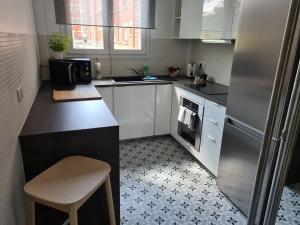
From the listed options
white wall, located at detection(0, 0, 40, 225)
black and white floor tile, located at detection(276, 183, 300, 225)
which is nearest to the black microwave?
white wall, located at detection(0, 0, 40, 225)

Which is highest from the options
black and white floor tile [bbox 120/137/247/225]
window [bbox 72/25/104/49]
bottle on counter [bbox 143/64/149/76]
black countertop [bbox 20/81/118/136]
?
window [bbox 72/25/104/49]

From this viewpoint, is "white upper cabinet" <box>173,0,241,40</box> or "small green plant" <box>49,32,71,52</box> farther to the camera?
"small green plant" <box>49,32,71,52</box>

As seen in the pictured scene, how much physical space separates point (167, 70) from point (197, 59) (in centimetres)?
50

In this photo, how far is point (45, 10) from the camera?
108 inches

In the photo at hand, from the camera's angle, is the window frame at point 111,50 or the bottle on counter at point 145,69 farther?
the bottle on counter at point 145,69

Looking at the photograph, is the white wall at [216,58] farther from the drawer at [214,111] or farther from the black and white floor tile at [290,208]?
the black and white floor tile at [290,208]

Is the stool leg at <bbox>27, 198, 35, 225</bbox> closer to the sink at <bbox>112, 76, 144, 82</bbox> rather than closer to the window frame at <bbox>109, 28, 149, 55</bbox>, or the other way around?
the sink at <bbox>112, 76, 144, 82</bbox>

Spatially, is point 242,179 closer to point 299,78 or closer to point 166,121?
point 299,78

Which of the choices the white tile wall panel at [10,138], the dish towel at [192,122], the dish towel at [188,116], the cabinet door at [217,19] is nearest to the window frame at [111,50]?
the cabinet door at [217,19]

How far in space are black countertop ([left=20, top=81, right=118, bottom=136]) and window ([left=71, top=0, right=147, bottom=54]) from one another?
1329 mm

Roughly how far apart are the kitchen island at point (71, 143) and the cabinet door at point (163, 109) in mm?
1442

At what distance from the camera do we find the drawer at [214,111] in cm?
210

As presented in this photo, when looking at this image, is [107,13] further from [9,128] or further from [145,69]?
[9,128]

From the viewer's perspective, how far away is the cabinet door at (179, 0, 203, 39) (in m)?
2.66
